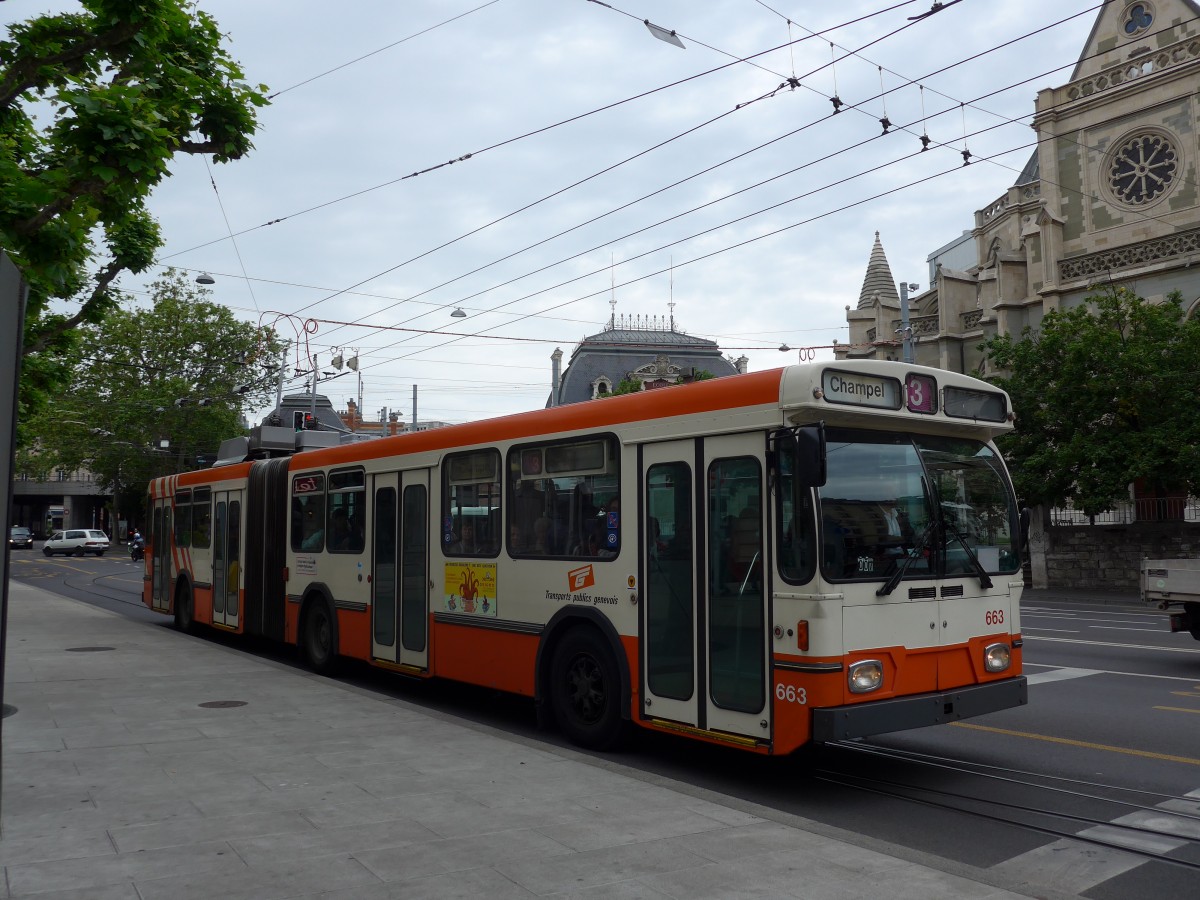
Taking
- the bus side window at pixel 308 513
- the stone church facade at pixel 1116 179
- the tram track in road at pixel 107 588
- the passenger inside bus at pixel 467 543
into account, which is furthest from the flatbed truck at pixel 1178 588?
the tram track in road at pixel 107 588

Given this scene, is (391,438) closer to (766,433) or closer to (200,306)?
(766,433)

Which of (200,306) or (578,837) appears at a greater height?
(200,306)

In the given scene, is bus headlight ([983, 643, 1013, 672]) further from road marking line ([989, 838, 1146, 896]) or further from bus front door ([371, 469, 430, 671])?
bus front door ([371, 469, 430, 671])

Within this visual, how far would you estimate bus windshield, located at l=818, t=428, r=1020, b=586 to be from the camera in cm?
686

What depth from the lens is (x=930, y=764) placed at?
26.5ft

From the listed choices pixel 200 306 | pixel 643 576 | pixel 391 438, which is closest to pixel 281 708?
pixel 391 438

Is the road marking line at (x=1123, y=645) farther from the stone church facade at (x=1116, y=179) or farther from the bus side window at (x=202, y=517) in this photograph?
the stone church facade at (x=1116, y=179)

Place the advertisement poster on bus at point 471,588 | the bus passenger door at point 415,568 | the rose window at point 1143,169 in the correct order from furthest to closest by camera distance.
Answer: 1. the rose window at point 1143,169
2. the bus passenger door at point 415,568
3. the advertisement poster on bus at point 471,588

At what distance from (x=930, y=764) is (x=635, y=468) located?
330 centimetres

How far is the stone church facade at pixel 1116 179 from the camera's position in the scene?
34.2 meters

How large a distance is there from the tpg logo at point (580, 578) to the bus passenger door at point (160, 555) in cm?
1266

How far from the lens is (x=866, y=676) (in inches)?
266

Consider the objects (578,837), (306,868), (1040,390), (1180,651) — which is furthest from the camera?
(1040,390)

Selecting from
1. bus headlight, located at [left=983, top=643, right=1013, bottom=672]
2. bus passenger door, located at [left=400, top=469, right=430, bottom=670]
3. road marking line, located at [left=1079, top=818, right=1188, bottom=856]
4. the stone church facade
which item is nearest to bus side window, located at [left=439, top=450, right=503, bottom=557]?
bus passenger door, located at [left=400, top=469, right=430, bottom=670]
